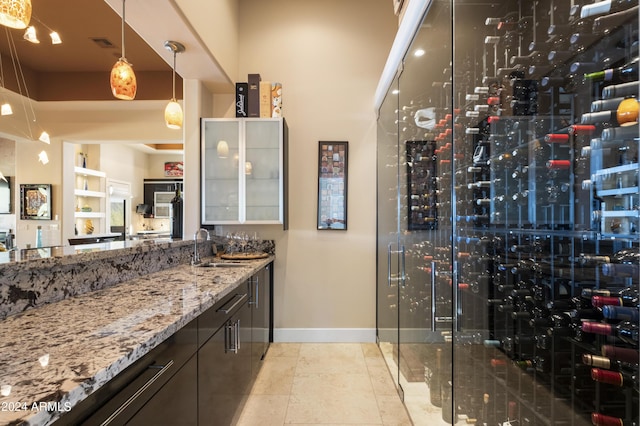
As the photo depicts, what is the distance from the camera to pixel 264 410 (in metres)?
2.11

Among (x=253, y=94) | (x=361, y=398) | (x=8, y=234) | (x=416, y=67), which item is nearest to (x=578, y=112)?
(x=416, y=67)

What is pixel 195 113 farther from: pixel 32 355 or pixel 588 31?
pixel 588 31

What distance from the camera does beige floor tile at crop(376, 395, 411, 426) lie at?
6.61 ft

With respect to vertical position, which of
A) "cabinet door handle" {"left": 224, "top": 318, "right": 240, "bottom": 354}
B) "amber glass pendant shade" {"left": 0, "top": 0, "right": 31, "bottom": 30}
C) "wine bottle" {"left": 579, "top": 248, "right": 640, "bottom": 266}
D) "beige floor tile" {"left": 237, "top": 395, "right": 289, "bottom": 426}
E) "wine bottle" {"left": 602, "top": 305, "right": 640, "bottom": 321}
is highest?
"amber glass pendant shade" {"left": 0, "top": 0, "right": 31, "bottom": 30}

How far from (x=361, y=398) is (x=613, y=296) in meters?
1.82

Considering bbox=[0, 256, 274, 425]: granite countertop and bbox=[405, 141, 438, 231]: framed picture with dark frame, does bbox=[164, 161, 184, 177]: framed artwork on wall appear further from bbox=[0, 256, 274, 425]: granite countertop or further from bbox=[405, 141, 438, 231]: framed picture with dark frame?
bbox=[405, 141, 438, 231]: framed picture with dark frame

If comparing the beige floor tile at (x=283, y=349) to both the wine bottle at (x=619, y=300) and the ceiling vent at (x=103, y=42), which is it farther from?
the ceiling vent at (x=103, y=42)

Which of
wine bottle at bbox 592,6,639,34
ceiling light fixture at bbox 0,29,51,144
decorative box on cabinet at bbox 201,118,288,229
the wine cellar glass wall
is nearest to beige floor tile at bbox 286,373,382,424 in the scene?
the wine cellar glass wall

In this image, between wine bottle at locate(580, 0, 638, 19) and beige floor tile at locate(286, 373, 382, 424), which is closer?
wine bottle at locate(580, 0, 638, 19)

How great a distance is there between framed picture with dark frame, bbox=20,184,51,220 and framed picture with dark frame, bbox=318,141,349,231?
4.63 m

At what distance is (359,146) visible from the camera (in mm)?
3342

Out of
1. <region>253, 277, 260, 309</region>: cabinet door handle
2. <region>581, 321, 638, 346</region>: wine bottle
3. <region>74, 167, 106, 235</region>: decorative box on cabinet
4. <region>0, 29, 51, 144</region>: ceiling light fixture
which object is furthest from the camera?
<region>74, 167, 106, 235</region>: decorative box on cabinet

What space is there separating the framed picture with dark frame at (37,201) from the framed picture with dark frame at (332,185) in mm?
4630

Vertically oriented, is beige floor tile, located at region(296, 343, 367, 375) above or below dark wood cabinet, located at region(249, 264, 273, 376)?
below
